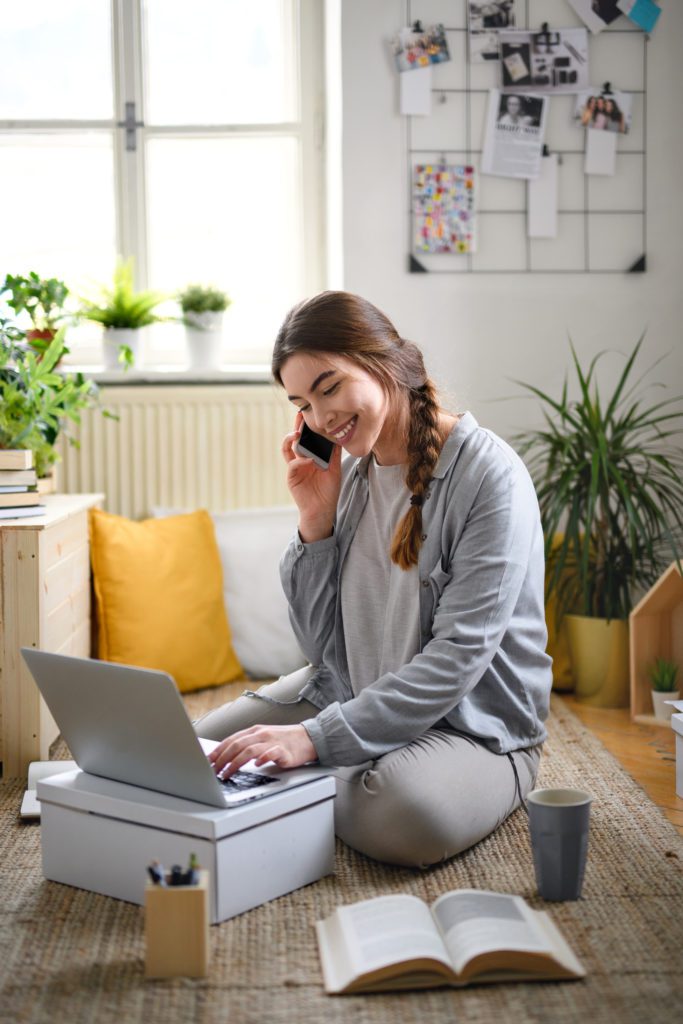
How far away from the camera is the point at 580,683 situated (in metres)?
2.95

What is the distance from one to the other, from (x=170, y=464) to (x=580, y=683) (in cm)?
132

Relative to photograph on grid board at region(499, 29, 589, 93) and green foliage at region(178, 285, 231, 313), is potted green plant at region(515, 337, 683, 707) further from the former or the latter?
green foliage at region(178, 285, 231, 313)

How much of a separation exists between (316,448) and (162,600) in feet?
3.67

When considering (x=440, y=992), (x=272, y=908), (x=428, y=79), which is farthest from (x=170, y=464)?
(x=440, y=992)

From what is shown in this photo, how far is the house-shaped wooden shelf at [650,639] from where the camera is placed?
2719mm

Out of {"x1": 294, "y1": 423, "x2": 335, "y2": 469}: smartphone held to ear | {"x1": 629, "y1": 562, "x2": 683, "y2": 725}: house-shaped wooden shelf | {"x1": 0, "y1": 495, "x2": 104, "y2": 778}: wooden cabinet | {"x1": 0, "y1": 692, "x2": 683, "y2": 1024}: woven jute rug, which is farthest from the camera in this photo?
{"x1": 629, "y1": 562, "x2": 683, "y2": 725}: house-shaped wooden shelf

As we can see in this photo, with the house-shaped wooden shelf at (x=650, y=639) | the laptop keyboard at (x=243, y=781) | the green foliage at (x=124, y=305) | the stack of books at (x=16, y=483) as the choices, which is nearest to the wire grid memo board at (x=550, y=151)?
the green foliage at (x=124, y=305)

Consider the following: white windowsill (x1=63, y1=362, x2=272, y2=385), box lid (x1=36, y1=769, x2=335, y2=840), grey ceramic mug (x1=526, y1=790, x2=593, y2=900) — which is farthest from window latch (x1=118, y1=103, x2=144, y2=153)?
grey ceramic mug (x1=526, y1=790, x2=593, y2=900)

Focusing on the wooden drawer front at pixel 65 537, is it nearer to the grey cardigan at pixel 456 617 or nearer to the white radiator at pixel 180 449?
the white radiator at pixel 180 449

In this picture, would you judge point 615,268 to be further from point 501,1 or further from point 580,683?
point 580,683

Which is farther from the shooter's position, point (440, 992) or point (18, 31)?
point (18, 31)

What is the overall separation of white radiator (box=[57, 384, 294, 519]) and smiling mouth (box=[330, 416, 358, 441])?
140cm

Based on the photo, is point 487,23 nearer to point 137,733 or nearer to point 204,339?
point 204,339

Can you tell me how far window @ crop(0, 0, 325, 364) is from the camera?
342cm
